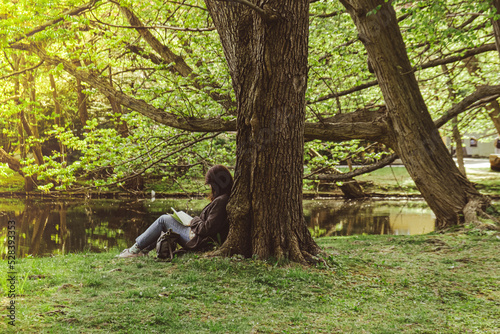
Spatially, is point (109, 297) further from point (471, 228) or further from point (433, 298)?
point (471, 228)

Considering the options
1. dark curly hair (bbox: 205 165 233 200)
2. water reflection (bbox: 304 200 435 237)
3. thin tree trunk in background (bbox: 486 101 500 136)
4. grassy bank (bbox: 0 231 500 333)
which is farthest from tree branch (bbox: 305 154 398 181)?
thin tree trunk in background (bbox: 486 101 500 136)

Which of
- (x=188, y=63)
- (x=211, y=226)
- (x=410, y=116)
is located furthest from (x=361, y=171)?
(x=211, y=226)

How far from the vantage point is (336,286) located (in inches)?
191

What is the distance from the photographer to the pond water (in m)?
12.3

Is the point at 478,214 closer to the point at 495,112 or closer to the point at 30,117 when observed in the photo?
the point at 495,112

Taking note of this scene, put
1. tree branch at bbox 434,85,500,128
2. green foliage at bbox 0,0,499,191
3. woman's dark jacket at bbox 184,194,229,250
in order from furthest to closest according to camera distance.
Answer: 1. tree branch at bbox 434,85,500,128
2. green foliage at bbox 0,0,499,191
3. woman's dark jacket at bbox 184,194,229,250

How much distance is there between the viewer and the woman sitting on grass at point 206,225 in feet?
19.0

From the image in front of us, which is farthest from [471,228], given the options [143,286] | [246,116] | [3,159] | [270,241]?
[3,159]

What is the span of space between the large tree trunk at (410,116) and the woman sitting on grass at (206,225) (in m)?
4.52

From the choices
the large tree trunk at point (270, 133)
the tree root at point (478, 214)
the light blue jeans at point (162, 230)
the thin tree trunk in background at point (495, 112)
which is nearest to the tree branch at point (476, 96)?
the tree root at point (478, 214)

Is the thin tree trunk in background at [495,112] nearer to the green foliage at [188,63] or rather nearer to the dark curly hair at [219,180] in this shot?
the green foliage at [188,63]

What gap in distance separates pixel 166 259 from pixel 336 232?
355 inches

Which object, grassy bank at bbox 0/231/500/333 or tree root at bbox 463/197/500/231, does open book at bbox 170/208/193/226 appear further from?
tree root at bbox 463/197/500/231

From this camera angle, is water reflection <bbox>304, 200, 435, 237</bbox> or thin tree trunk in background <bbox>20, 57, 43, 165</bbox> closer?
water reflection <bbox>304, 200, 435, 237</bbox>
